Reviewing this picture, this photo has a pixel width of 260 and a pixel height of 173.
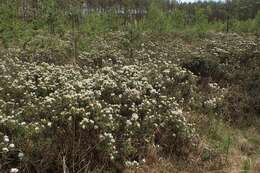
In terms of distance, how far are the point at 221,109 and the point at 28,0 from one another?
23.5 m

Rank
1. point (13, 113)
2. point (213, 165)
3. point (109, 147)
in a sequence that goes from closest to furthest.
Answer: point (109, 147), point (13, 113), point (213, 165)

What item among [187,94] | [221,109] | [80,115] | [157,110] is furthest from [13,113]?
[221,109]

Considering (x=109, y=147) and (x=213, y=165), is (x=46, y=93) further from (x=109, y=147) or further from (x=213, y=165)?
(x=213, y=165)

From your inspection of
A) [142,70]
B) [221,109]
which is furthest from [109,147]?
[221,109]

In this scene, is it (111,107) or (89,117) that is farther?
(111,107)

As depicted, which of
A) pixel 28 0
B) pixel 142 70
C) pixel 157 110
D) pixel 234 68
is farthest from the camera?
pixel 28 0

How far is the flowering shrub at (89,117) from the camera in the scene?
18.9 feet

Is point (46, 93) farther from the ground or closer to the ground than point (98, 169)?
farther from the ground

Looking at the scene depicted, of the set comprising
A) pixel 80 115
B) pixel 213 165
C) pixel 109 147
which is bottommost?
pixel 213 165

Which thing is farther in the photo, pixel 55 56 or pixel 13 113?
pixel 55 56

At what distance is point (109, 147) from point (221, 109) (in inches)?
166

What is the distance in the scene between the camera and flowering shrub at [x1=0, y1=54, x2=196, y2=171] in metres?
5.75

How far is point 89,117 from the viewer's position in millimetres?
6055

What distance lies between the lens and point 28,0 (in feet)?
97.7
